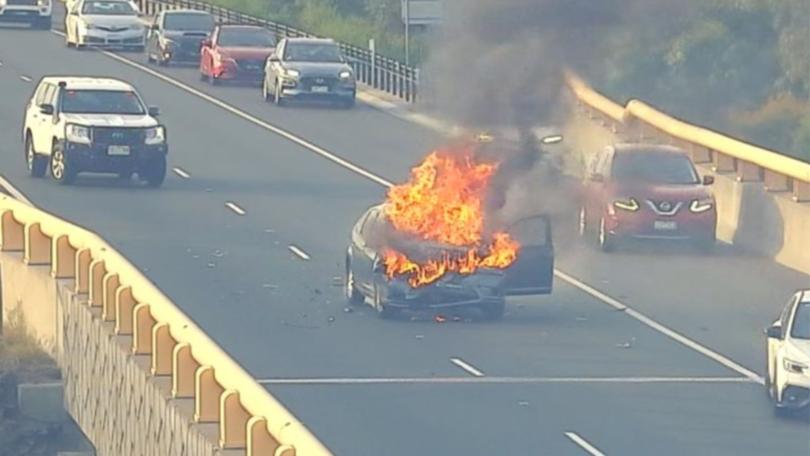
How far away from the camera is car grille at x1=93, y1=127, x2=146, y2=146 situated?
41.0 meters

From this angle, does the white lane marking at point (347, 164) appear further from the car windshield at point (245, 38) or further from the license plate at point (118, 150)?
the license plate at point (118, 150)

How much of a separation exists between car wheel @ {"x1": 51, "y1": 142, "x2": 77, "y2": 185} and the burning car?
1236 centimetres

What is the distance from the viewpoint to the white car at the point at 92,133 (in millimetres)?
41062

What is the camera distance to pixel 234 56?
58.1m

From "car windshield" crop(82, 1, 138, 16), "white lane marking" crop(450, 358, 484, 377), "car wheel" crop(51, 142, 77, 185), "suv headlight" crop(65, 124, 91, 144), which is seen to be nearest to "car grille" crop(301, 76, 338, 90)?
"car wheel" crop(51, 142, 77, 185)

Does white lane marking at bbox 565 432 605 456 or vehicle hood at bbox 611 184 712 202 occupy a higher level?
white lane marking at bbox 565 432 605 456

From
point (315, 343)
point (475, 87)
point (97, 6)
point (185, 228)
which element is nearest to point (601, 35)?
point (475, 87)

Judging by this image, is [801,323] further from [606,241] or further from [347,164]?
[347,164]

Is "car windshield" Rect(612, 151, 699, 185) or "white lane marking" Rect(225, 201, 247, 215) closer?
"car windshield" Rect(612, 151, 699, 185)

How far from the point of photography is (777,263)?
34.8 metres

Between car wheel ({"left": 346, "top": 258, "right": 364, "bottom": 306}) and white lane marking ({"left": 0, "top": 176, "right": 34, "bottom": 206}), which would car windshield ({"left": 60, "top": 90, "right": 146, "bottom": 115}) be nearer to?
white lane marking ({"left": 0, "top": 176, "right": 34, "bottom": 206})

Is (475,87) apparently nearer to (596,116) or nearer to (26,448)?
(26,448)

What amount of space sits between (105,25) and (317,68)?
1336 centimetres

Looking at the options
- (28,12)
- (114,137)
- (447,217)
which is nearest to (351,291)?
(447,217)
